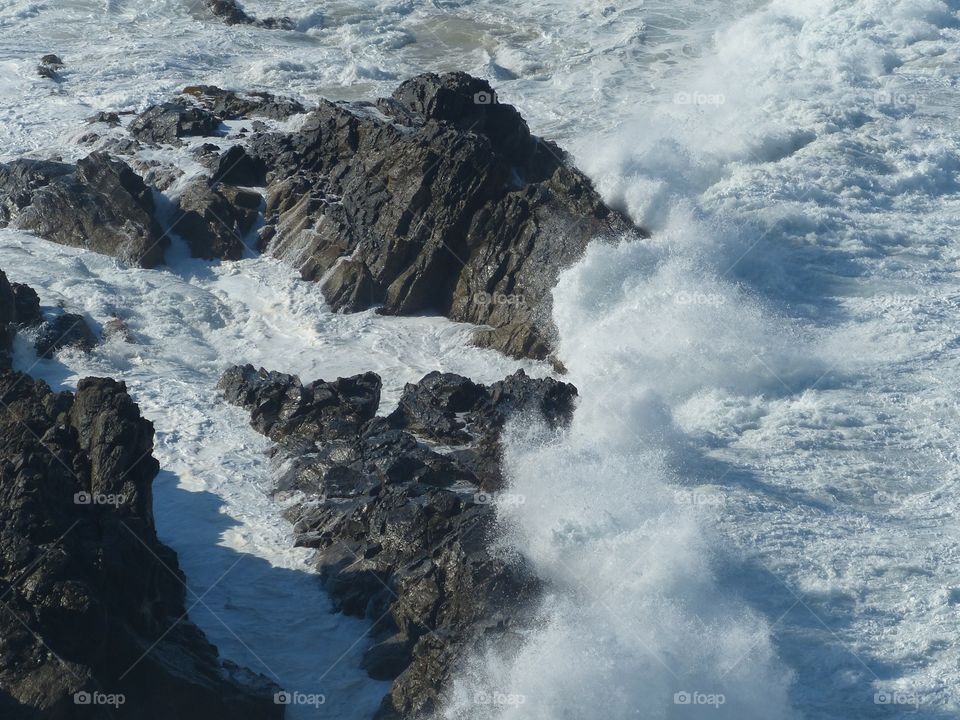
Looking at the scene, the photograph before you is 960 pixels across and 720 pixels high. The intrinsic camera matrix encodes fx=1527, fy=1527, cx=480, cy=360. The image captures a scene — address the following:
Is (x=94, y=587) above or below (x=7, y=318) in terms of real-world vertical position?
above

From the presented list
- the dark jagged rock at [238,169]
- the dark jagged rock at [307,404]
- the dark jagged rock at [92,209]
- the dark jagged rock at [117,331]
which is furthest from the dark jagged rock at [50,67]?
the dark jagged rock at [307,404]

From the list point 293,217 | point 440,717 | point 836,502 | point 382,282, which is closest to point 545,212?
point 382,282

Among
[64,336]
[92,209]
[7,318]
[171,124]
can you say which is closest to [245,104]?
[171,124]

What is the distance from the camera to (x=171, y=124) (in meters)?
35.4

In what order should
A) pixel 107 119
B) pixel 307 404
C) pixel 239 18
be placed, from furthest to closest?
pixel 239 18 < pixel 107 119 < pixel 307 404

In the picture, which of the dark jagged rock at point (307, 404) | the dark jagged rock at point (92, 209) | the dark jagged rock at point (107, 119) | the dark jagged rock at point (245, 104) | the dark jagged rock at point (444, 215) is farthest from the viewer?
the dark jagged rock at point (107, 119)

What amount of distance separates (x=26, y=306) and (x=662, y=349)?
465 inches

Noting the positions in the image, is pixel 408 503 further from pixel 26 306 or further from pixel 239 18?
pixel 239 18

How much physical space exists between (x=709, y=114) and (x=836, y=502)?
1635 centimetres

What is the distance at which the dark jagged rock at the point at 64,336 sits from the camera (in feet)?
92.2

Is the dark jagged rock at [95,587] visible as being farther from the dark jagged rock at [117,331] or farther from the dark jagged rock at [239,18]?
the dark jagged rock at [239,18]

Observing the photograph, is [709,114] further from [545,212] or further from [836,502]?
[836,502]

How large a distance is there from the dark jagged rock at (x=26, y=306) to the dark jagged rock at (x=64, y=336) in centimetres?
24

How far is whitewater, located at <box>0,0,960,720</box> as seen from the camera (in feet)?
65.4
